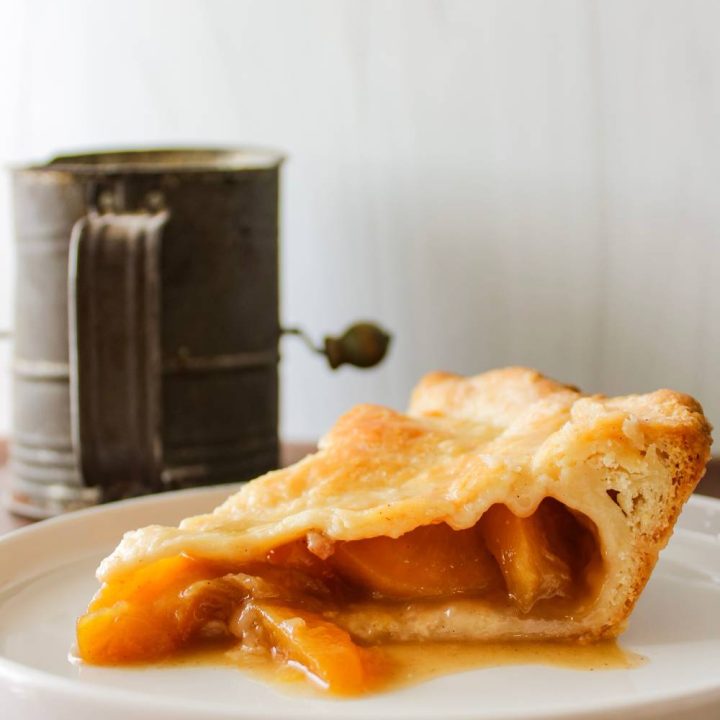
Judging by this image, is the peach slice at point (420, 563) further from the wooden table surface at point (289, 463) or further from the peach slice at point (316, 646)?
the wooden table surface at point (289, 463)

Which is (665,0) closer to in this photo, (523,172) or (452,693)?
(523,172)

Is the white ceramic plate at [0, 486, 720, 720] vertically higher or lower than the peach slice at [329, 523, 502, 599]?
lower

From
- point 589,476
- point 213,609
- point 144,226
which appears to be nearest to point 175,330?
point 144,226

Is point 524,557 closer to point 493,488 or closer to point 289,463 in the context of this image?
point 493,488

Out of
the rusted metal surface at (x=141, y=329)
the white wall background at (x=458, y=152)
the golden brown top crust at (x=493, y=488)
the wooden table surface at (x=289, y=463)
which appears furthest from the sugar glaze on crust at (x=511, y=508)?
the white wall background at (x=458, y=152)

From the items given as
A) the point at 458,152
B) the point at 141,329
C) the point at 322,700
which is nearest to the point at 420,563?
the point at 322,700

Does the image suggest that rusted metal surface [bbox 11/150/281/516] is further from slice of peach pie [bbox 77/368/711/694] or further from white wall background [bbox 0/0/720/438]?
slice of peach pie [bbox 77/368/711/694]

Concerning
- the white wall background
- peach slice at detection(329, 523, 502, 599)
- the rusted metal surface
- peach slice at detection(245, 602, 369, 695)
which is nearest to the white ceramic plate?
peach slice at detection(245, 602, 369, 695)

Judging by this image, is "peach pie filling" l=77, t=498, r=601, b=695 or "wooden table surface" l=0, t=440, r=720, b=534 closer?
"peach pie filling" l=77, t=498, r=601, b=695
